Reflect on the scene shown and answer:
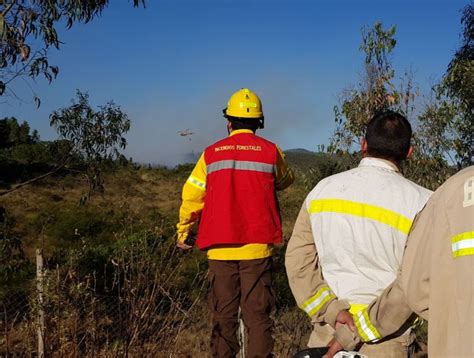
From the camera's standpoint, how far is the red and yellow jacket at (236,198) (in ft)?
13.0

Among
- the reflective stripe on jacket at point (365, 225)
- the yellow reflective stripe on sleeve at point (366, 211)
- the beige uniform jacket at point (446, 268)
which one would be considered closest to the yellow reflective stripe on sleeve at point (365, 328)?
the reflective stripe on jacket at point (365, 225)

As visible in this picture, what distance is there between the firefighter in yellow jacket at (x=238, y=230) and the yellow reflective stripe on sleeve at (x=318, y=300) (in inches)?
65.6

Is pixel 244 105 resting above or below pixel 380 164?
above

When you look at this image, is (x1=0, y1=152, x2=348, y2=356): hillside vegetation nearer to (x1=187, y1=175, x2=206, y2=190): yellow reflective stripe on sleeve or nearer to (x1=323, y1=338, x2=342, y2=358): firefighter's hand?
(x1=187, y1=175, x2=206, y2=190): yellow reflective stripe on sleeve

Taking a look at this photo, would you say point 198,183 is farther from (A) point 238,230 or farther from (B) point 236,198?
(A) point 238,230

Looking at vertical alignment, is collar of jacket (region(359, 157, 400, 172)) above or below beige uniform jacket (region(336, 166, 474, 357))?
above

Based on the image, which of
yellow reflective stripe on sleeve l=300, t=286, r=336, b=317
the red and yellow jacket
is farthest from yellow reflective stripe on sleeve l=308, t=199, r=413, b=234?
the red and yellow jacket

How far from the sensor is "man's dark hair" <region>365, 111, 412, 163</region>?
7.47 ft

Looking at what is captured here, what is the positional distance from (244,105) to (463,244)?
312 cm

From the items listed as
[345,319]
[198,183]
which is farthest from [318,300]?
[198,183]

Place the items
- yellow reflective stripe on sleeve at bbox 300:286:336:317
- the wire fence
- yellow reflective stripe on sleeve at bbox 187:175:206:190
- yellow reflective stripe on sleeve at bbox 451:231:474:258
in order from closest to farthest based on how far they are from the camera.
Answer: yellow reflective stripe on sleeve at bbox 451:231:474:258, yellow reflective stripe on sleeve at bbox 300:286:336:317, the wire fence, yellow reflective stripe on sleeve at bbox 187:175:206:190

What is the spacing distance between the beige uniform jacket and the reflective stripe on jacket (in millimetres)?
680

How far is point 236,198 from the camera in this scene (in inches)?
156

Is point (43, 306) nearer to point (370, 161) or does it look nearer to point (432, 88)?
point (370, 161)
